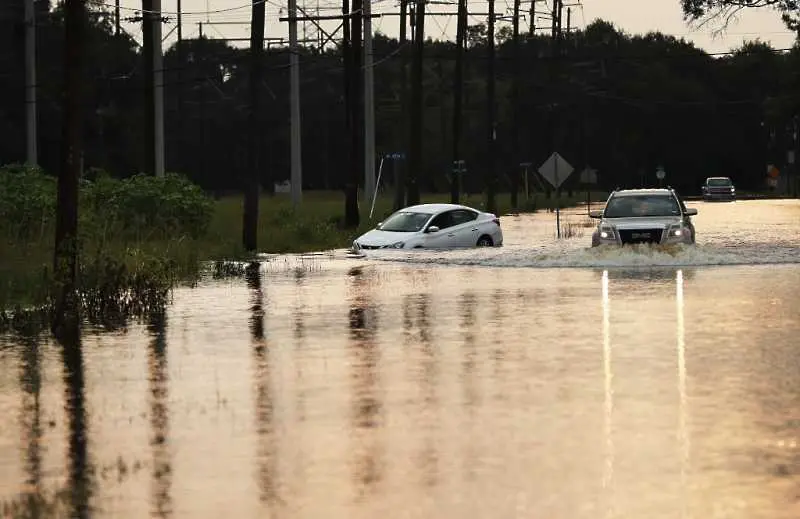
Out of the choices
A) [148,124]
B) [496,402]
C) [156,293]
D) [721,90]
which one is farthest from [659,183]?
[496,402]

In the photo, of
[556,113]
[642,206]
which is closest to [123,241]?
[642,206]

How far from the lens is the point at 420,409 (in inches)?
562

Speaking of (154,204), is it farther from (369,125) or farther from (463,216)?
(369,125)

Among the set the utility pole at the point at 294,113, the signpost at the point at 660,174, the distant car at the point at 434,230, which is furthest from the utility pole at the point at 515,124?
the signpost at the point at 660,174

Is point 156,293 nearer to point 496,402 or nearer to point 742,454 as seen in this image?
point 496,402

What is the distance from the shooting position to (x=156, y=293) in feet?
87.9

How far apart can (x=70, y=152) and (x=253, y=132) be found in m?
21.5

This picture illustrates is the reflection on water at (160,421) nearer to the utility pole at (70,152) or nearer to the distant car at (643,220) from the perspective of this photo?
the utility pole at (70,152)

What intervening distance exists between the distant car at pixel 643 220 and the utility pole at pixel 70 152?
15.4 m

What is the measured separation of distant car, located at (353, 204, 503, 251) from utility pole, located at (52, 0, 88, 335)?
1942 centimetres

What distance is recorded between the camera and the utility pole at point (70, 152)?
23.9 m

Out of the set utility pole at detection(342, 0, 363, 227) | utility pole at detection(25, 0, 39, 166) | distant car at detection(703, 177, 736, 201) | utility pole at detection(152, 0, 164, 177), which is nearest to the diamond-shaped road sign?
utility pole at detection(342, 0, 363, 227)

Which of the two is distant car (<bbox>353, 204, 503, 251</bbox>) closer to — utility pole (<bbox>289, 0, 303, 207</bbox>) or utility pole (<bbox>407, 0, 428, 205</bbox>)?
utility pole (<bbox>289, 0, 303, 207</bbox>)

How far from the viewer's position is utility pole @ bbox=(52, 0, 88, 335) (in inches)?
942
